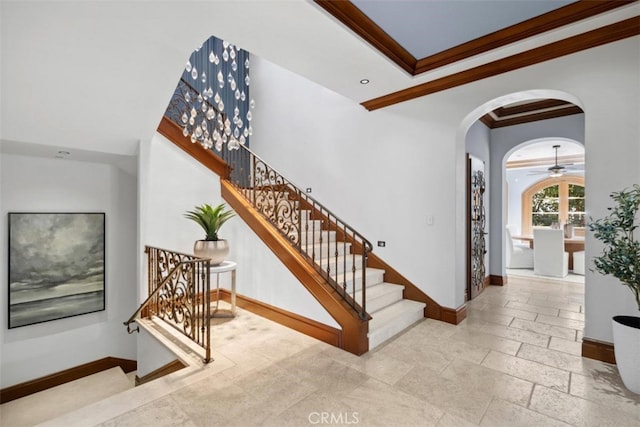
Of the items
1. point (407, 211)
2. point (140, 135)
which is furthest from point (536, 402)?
point (140, 135)

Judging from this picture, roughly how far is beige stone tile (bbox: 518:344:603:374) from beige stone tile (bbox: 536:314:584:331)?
87cm

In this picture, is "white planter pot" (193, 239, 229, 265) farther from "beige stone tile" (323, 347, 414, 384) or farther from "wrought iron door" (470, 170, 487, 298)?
"wrought iron door" (470, 170, 487, 298)

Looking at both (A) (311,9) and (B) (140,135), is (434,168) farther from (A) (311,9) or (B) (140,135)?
(B) (140,135)

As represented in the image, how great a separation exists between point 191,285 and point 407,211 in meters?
2.74

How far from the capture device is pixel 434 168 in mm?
3748

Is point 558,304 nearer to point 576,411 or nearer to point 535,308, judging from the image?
point 535,308

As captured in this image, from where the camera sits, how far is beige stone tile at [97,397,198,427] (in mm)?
1942

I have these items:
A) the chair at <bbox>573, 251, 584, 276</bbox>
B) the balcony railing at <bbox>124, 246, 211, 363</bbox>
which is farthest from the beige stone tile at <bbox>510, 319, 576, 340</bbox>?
the chair at <bbox>573, 251, 584, 276</bbox>

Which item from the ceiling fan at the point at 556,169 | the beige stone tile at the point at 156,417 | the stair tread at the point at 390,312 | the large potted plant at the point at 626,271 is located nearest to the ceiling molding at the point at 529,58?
the large potted plant at the point at 626,271

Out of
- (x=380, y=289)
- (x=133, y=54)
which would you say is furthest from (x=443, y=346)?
(x=133, y=54)

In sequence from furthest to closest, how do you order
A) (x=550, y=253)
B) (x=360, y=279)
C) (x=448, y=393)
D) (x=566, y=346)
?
(x=550, y=253), (x=360, y=279), (x=566, y=346), (x=448, y=393)

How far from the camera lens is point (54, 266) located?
13.2 ft

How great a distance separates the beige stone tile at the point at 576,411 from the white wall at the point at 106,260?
5.14m

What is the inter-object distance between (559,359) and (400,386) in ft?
5.22
